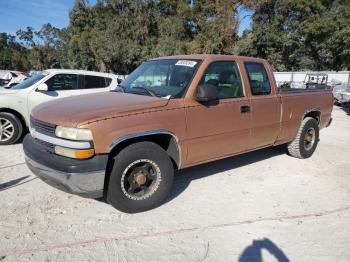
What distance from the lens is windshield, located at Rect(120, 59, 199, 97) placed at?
14.5 ft

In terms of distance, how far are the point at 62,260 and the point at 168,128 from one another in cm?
183

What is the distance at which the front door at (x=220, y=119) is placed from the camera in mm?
4363

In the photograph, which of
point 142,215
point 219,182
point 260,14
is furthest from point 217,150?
point 260,14

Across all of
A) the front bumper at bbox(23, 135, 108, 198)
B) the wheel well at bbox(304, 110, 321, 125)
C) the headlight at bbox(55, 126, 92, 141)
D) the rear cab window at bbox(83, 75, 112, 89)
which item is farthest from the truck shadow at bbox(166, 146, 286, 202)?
the rear cab window at bbox(83, 75, 112, 89)

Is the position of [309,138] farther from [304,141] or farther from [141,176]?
[141,176]

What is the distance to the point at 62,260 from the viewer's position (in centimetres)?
315

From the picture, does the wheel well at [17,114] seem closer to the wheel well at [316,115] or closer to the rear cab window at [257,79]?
the rear cab window at [257,79]

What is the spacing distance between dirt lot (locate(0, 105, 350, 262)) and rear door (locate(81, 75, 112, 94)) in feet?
10.8

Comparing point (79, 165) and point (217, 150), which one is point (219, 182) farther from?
point (79, 165)

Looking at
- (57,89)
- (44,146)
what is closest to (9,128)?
(57,89)

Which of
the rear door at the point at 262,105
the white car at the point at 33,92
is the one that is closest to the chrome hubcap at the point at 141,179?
the rear door at the point at 262,105

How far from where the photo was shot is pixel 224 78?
4859 mm

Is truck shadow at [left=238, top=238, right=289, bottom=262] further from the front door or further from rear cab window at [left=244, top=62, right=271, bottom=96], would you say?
rear cab window at [left=244, top=62, right=271, bottom=96]

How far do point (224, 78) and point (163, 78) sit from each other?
89 centimetres
